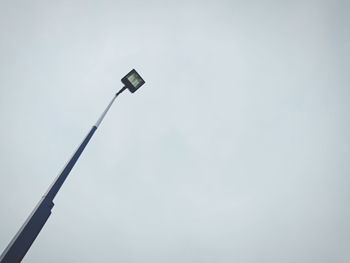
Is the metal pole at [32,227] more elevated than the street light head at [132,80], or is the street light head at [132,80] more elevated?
the street light head at [132,80]

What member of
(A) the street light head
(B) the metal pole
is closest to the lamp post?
(B) the metal pole

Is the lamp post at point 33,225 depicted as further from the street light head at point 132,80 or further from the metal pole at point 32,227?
the street light head at point 132,80

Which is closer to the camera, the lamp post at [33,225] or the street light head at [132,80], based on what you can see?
the lamp post at [33,225]

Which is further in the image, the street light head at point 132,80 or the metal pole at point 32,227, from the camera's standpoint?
the street light head at point 132,80

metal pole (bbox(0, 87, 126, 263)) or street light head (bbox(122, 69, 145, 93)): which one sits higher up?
street light head (bbox(122, 69, 145, 93))

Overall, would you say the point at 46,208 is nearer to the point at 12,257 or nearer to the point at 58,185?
the point at 58,185

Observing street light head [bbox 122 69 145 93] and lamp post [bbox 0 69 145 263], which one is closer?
lamp post [bbox 0 69 145 263]

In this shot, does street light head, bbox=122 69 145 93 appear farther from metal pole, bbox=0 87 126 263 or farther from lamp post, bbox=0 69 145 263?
metal pole, bbox=0 87 126 263

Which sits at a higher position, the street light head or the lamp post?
the street light head

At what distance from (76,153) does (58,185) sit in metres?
0.67

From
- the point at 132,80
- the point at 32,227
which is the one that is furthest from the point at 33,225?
the point at 132,80

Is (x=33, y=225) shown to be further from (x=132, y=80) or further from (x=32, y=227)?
(x=132, y=80)

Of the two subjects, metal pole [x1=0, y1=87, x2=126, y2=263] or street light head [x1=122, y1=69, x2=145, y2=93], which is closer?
metal pole [x1=0, y1=87, x2=126, y2=263]

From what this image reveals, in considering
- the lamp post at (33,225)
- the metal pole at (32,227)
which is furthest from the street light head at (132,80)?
the metal pole at (32,227)
